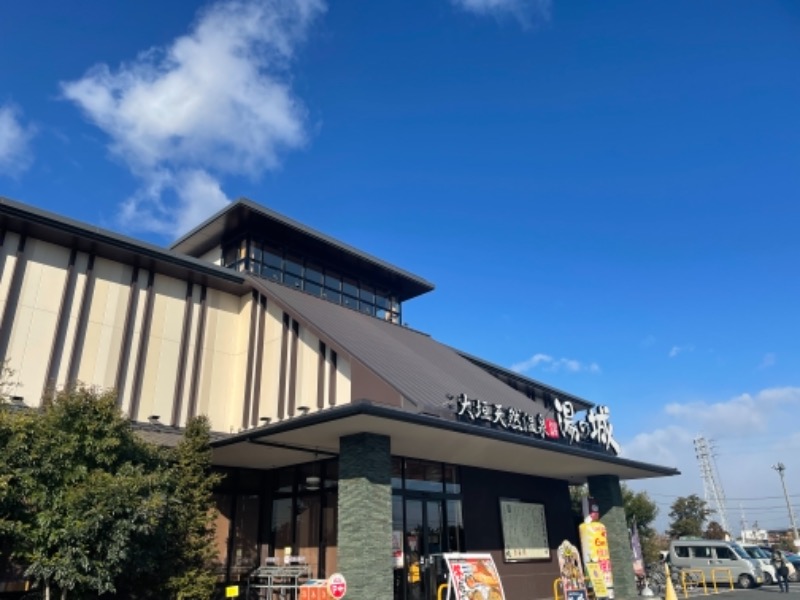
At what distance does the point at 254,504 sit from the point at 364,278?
8576 mm

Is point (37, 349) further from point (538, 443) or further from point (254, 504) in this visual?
point (538, 443)

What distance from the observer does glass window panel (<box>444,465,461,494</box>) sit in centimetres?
1647

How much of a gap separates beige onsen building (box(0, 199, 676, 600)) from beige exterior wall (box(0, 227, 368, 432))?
0.11 feet

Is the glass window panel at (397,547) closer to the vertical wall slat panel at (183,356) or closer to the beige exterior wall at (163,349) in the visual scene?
the vertical wall slat panel at (183,356)

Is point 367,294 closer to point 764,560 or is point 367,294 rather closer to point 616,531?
point 616,531

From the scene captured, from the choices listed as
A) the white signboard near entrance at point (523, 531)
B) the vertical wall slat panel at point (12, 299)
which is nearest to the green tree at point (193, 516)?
the vertical wall slat panel at point (12, 299)

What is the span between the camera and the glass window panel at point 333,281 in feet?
64.6

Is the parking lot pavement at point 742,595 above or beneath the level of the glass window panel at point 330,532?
beneath

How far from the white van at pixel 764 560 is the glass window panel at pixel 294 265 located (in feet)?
75.9

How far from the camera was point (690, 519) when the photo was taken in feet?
169

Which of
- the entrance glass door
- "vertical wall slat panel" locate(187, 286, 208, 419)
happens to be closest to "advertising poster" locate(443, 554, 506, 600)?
the entrance glass door

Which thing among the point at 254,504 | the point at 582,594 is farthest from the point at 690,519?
the point at 254,504

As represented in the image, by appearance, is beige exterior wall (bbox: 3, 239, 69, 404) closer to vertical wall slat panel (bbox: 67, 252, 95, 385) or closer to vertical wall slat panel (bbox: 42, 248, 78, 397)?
vertical wall slat panel (bbox: 42, 248, 78, 397)

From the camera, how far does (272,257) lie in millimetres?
18406
